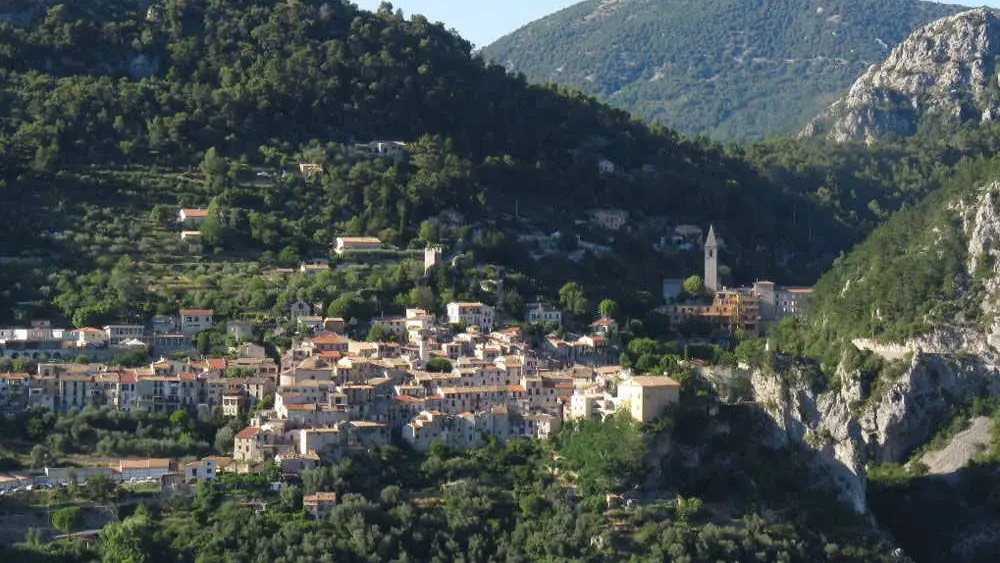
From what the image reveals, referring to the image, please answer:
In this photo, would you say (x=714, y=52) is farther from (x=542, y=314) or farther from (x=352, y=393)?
(x=352, y=393)

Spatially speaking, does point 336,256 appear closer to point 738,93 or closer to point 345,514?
point 345,514

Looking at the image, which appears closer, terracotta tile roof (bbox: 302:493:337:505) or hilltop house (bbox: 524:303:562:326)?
terracotta tile roof (bbox: 302:493:337:505)

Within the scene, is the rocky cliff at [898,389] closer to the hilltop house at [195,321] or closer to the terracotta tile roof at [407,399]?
the terracotta tile roof at [407,399]

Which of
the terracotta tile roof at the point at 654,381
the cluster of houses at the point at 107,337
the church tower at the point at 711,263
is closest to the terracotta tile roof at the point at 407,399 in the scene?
the terracotta tile roof at the point at 654,381

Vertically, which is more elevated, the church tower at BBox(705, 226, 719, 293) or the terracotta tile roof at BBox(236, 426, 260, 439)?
the church tower at BBox(705, 226, 719, 293)

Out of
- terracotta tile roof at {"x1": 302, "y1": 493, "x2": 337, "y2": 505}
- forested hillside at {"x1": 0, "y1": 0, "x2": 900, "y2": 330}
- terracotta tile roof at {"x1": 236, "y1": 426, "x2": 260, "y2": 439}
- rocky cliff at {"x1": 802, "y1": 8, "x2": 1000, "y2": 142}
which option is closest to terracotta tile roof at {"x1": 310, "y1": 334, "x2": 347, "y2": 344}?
forested hillside at {"x1": 0, "y1": 0, "x2": 900, "y2": 330}

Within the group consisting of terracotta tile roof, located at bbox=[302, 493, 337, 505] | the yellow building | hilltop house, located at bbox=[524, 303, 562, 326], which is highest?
hilltop house, located at bbox=[524, 303, 562, 326]

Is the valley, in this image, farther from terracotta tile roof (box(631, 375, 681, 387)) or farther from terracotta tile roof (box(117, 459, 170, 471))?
terracotta tile roof (box(631, 375, 681, 387))
